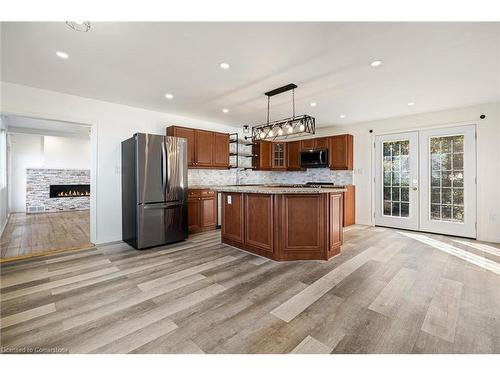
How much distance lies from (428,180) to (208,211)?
452 cm

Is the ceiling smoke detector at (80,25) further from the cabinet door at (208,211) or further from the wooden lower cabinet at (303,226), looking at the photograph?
the cabinet door at (208,211)

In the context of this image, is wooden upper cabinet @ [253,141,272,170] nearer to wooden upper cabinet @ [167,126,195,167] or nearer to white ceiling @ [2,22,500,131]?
wooden upper cabinet @ [167,126,195,167]

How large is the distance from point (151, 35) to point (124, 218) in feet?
10.0

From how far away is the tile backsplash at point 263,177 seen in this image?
5.44 m

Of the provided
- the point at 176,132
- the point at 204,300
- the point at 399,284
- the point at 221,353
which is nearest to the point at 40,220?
the point at 176,132

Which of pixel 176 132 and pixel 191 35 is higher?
pixel 191 35

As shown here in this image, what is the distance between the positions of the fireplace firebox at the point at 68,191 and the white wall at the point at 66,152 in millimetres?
702

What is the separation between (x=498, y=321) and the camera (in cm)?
178

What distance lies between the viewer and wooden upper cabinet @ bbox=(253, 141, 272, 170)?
20.7ft

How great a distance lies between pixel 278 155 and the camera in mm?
6594

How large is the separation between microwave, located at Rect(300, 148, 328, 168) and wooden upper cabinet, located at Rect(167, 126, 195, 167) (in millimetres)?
2921

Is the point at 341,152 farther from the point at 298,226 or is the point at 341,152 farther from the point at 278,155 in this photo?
the point at 298,226

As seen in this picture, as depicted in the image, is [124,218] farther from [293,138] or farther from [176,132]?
[293,138]

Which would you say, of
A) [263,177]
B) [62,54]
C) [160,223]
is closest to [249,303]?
[160,223]
